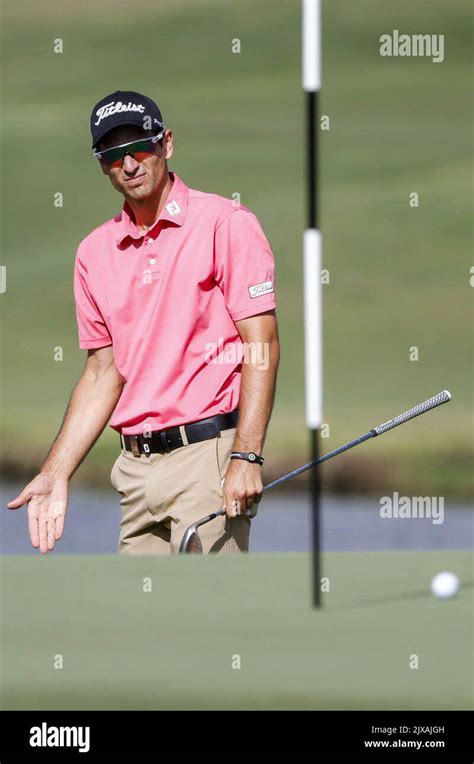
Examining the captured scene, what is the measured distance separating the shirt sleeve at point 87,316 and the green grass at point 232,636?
41.1 inches

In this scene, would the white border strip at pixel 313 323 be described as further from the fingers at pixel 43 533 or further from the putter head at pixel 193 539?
the fingers at pixel 43 533

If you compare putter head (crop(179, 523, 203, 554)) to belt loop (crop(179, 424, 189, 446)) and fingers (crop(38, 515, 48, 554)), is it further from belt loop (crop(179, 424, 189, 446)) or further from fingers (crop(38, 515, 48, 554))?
fingers (crop(38, 515, 48, 554))

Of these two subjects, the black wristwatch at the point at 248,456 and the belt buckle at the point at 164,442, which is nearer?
the black wristwatch at the point at 248,456

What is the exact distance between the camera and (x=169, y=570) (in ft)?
13.4

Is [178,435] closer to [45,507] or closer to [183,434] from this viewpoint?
[183,434]

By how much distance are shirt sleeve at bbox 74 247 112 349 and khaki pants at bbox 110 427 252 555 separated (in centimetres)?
42

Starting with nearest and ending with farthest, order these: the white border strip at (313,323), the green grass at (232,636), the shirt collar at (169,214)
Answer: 1. the green grass at (232,636)
2. the white border strip at (313,323)
3. the shirt collar at (169,214)

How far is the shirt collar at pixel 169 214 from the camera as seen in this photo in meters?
4.82

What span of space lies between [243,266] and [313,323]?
1.07m

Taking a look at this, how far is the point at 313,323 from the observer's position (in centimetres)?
362

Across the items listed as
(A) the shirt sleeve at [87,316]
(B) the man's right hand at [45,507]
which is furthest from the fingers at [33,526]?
(A) the shirt sleeve at [87,316]

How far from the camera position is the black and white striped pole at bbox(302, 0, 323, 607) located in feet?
11.9

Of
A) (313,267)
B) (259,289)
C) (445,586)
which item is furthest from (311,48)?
(445,586)
